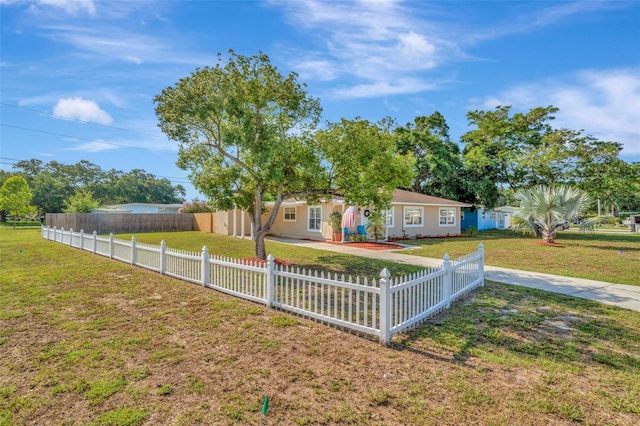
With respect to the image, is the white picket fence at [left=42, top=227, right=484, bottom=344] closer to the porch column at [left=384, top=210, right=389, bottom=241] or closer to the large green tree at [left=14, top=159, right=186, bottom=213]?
the porch column at [left=384, top=210, right=389, bottom=241]

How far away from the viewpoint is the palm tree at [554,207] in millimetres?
16688

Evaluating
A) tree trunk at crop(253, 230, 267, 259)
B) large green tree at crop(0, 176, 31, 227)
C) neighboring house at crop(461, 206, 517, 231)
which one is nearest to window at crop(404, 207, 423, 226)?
neighboring house at crop(461, 206, 517, 231)

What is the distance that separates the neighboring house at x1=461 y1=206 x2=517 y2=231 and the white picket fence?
2537 centimetres

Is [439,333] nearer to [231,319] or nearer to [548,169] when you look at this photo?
[231,319]

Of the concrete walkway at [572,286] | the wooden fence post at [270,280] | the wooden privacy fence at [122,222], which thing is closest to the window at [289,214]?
the wooden privacy fence at [122,222]

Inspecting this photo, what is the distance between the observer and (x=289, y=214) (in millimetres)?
23484

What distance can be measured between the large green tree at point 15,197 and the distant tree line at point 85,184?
12921 millimetres

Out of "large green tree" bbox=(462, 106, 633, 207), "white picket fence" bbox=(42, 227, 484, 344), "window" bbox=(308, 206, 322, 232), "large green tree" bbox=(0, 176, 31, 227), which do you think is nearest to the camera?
"white picket fence" bbox=(42, 227, 484, 344)

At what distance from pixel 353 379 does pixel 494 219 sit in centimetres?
3986

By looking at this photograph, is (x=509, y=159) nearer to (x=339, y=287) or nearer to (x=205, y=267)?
(x=339, y=287)

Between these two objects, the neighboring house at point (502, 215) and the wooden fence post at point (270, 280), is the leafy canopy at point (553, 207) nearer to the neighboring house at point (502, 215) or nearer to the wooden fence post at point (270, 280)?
the wooden fence post at point (270, 280)

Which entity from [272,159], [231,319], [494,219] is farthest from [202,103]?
[494,219]

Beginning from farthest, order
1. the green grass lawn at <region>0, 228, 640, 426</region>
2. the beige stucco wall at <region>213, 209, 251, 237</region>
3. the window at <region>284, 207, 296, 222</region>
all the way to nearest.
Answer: the beige stucco wall at <region>213, 209, 251, 237</region>
the window at <region>284, 207, 296, 222</region>
the green grass lawn at <region>0, 228, 640, 426</region>

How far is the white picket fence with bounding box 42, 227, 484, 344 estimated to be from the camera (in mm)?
4836
